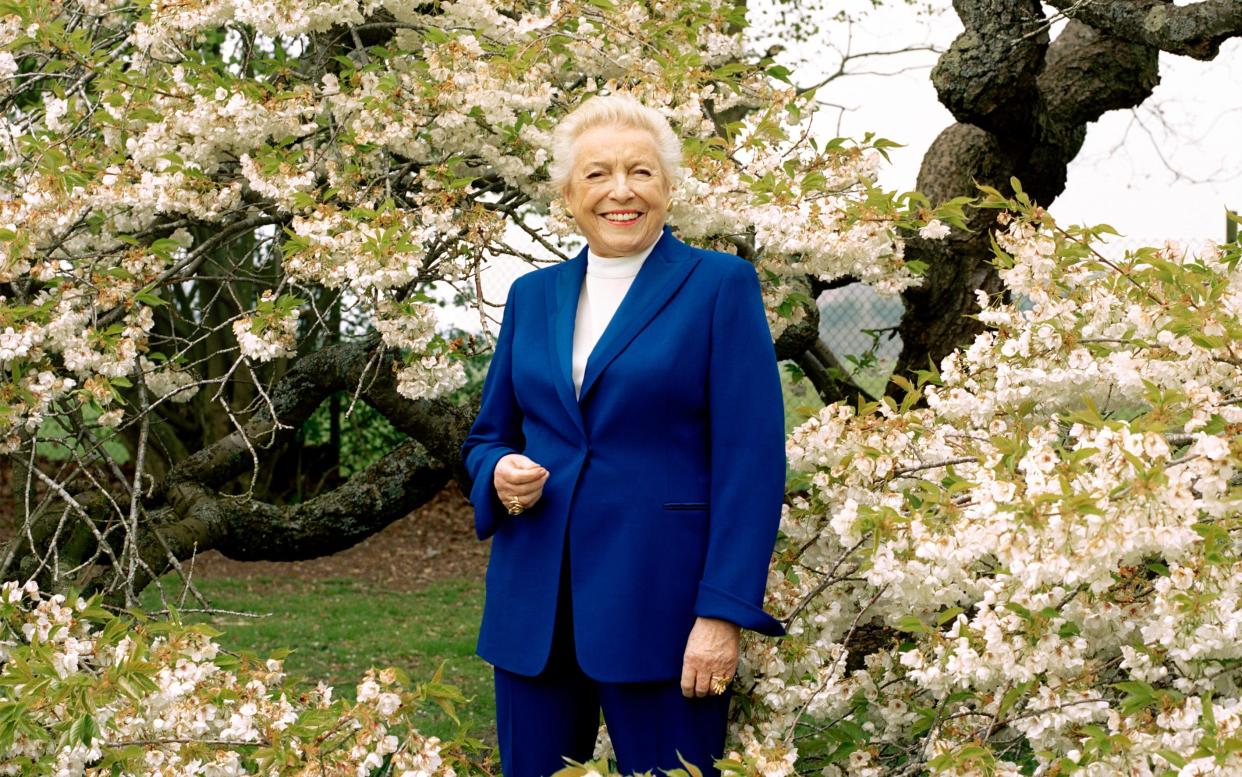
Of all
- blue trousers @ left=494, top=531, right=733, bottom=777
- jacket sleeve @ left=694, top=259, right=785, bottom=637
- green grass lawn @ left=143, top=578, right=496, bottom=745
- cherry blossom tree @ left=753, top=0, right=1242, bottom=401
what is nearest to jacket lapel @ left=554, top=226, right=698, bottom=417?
jacket sleeve @ left=694, top=259, right=785, bottom=637

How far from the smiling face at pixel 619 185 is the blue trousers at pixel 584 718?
22.4 inches

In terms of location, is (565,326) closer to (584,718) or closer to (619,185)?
(619,185)

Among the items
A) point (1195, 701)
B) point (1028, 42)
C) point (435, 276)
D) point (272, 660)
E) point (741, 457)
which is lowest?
point (272, 660)

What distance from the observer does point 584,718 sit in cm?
247

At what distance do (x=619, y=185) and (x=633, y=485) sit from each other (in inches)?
20.4

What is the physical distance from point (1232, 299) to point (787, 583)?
3.38ft

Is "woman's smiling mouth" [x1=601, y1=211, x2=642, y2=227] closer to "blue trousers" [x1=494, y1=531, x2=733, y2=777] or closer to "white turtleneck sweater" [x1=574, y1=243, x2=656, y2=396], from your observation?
"white turtleneck sweater" [x1=574, y1=243, x2=656, y2=396]

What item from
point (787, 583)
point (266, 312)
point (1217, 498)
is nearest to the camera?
point (1217, 498)

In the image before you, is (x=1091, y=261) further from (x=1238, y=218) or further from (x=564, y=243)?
(x=564, y=243)

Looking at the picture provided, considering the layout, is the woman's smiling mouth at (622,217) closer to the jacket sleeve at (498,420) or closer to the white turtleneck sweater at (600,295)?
the white turtleneck sweater at (600,295)

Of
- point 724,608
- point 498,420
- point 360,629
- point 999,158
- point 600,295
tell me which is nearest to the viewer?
point 724,608

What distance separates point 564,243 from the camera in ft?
23.0

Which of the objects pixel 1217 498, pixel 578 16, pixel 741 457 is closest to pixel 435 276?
pixel 578 16

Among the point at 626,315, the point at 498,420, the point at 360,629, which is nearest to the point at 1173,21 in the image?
the point at 626,315
